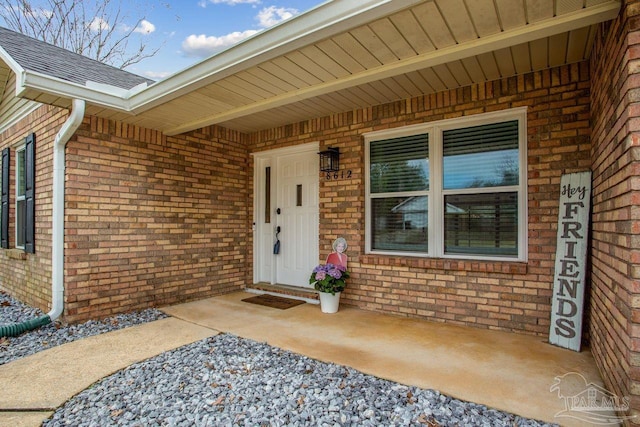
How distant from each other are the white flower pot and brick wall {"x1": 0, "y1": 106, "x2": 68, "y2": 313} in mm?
3035

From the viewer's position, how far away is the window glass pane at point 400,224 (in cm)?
369

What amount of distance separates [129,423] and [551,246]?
336 cm

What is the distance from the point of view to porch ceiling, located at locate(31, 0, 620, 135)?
1.94m

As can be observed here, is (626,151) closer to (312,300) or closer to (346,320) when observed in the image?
(346,320)

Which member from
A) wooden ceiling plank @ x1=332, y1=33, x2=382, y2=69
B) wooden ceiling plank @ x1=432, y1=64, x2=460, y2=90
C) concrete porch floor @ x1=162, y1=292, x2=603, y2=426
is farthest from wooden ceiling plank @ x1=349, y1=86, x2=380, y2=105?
concrete porch floor @ x1=162, y1=292, x2=603, y2=426

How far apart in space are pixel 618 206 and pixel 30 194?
5467 millimetres

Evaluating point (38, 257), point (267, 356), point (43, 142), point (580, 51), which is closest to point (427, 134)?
point (580, 51)

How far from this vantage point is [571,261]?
8.93 feet

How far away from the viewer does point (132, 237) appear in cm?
389

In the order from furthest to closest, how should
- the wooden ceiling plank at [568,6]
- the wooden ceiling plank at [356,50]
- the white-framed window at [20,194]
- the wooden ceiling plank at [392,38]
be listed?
the white-framed window at [20,194] < the wooden ceiling plank at [356,50] < the wooden ceiling plank at [392,38] < the wooden ceiling plank at [568,6]

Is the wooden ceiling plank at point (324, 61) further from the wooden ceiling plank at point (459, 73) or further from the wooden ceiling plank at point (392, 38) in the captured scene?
the wooden ceiling plank at point (459, 73)

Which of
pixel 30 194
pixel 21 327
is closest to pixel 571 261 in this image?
pixel 21 327

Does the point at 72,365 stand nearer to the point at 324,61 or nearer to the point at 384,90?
the point at 324,61

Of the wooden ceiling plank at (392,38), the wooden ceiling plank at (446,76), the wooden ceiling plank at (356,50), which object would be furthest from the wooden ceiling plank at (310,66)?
the wooden ceiling plank at (446,76)
